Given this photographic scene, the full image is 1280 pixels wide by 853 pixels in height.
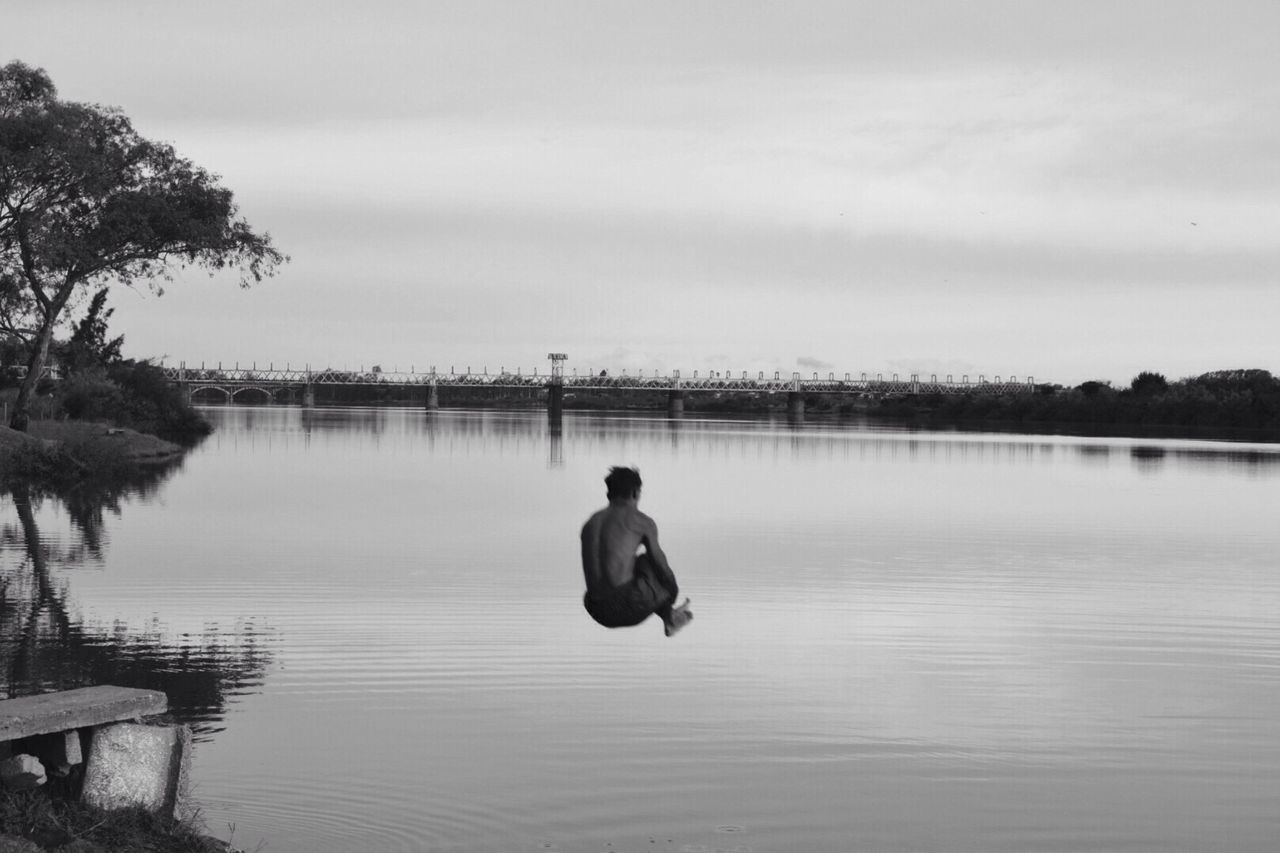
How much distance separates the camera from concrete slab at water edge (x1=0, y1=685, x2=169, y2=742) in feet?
27.2

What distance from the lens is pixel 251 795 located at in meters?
10.7

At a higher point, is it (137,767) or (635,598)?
(635,598)

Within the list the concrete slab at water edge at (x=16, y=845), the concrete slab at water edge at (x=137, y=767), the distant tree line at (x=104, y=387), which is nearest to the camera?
the concrete slab at water edge at (x=16, y=845)

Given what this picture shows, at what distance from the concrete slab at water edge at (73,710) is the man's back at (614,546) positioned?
2.76 m

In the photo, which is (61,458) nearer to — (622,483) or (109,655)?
(109,655)

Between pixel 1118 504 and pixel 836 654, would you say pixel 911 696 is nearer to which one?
pixel 836 654

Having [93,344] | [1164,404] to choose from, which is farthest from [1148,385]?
[93,344]

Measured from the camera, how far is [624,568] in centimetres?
820

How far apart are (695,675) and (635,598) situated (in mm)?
7549

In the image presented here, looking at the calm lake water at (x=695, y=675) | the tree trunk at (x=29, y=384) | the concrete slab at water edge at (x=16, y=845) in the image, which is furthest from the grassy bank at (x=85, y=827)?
the tree trunk at (x=29, y=384)

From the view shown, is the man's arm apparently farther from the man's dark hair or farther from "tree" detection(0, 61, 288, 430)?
"tree" detection(0, 61, 288, 430)

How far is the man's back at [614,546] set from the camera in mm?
8188

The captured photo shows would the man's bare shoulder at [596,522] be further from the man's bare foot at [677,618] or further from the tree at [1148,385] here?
the tree at [1148,385]

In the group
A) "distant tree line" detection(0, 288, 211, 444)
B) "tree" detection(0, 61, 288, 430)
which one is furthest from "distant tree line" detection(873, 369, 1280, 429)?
"tree" detection(0, 61, 288, 430)
